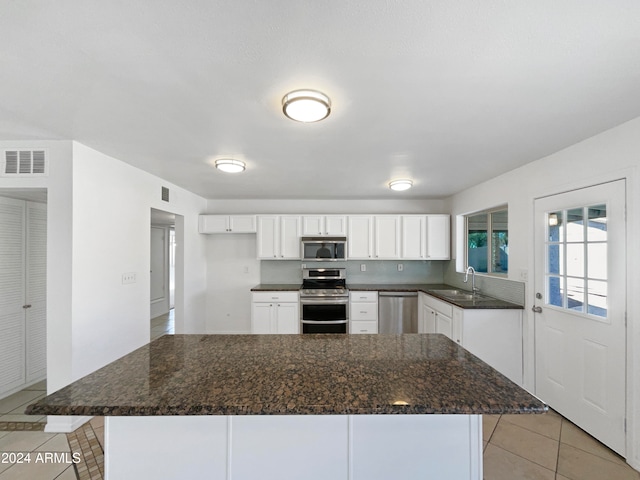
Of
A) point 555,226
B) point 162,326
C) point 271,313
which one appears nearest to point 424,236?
point 555,226

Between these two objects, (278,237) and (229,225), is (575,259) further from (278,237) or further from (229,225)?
(229,225)

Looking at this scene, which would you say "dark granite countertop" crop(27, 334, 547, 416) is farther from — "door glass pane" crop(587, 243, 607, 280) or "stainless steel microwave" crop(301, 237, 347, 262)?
"stainless steel microwave" crop(301, 237, 347, 262)

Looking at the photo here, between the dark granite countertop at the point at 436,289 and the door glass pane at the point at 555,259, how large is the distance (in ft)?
1.68

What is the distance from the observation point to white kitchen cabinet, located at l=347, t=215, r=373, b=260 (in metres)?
4.60

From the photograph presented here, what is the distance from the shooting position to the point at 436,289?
4270 millimetres

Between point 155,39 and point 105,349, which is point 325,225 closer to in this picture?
point 105,349

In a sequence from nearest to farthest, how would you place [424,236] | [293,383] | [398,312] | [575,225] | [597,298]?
[293,383]
[597,298]
[575,225]
[398,312]
[424,236]

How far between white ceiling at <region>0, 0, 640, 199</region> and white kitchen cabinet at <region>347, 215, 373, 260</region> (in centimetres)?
212

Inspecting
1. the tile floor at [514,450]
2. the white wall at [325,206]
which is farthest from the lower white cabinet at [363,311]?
the tile floor at [514,450]

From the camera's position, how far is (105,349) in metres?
2.57

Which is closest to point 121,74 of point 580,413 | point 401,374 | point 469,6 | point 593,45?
point 469,6

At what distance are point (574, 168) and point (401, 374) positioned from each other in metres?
2.36

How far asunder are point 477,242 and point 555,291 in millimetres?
1694

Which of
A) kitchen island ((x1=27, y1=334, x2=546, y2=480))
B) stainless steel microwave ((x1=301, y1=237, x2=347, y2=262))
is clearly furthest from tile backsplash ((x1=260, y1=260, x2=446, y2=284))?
kitchen island ((x1=27, y1=334, x2=546, y2=480))
